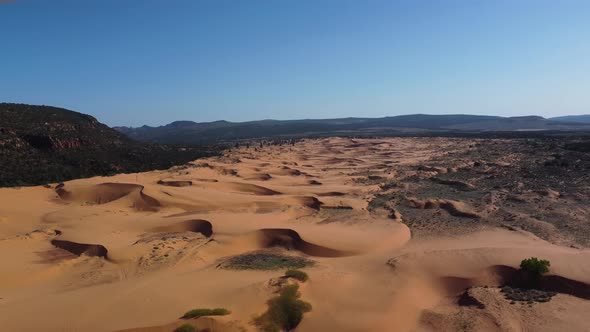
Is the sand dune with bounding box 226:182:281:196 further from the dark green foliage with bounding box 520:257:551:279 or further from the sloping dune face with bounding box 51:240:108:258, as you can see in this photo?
the dark green foliage with bounding box 520:257:551:279

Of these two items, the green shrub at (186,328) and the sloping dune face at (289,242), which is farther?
the sloping dune face at (289,242)

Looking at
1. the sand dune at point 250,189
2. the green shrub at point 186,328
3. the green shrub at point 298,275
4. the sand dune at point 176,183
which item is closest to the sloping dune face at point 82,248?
the green shrub at point 298,275

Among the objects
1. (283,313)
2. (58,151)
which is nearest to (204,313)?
(283,313)

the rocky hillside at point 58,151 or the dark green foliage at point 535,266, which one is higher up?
the rocky hillside at point 58,151

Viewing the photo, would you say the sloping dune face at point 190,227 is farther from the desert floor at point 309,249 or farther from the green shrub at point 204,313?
the green shrub at point 204,313

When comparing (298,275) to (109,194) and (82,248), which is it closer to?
(82,248)

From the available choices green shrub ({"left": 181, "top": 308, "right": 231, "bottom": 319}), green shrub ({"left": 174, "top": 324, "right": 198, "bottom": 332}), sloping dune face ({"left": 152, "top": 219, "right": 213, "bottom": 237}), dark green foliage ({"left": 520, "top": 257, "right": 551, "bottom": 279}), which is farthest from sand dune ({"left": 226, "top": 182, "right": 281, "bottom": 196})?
green shrub ({"left": 174, "top": 324, "right": 198, "bottom": 332})
